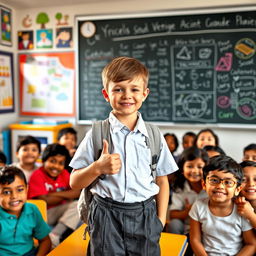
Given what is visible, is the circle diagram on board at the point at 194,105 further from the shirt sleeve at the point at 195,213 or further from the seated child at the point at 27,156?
the shirt sleeve at the point at 195,213

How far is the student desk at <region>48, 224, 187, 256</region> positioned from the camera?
4.26 ft

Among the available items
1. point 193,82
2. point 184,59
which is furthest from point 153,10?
point 193,82

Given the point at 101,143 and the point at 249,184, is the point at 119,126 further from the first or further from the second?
the point at 249,184

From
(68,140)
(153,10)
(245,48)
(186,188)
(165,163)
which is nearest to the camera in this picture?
(165,163)

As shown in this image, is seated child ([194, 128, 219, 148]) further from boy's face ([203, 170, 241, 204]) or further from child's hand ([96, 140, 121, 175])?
child's hand ([96, 140, 121, 175])

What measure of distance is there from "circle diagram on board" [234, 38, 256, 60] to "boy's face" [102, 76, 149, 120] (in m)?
2.73

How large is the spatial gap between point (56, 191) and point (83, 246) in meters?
0.88

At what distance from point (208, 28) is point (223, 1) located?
326 millimetres

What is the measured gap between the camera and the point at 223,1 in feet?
11.0

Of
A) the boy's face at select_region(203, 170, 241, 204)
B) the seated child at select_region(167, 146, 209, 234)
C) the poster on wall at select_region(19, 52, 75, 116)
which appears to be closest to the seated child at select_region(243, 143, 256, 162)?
the seated child at select_region(167, 146, 209, 234)

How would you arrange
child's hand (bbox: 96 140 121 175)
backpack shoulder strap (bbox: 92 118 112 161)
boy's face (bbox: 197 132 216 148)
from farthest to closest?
boy's face (bbox: 197 132 216 148) → backpack shoulder strap (bbox: 92 118 112 161) → child's hand (bbox: 96 140 121 175)

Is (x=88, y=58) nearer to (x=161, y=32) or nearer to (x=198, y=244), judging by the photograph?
(x=161, y=32)

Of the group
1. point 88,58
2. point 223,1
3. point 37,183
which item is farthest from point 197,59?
point 37,183

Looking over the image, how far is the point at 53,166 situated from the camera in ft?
7.23
